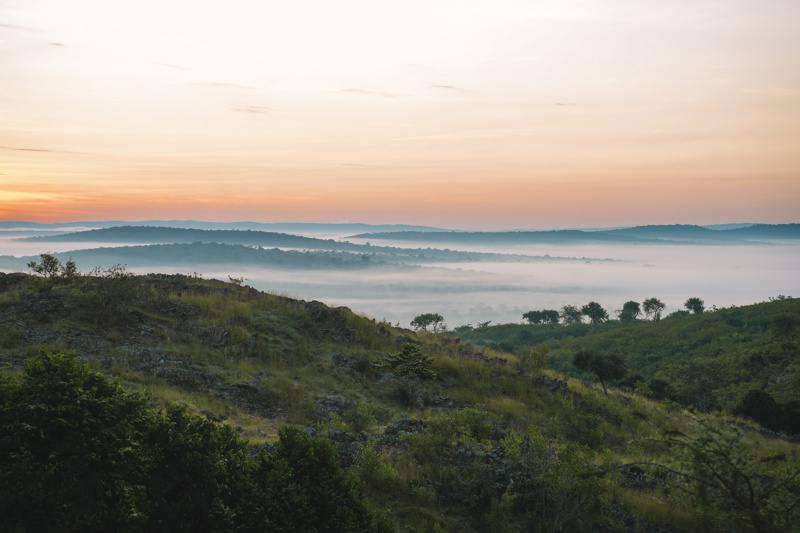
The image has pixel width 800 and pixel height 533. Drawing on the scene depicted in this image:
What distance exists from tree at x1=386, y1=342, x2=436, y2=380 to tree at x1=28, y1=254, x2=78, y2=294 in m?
11.8

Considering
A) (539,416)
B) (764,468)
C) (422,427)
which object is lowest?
(539,416)

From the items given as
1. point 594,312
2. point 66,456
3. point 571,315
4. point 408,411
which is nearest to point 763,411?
point 408,411

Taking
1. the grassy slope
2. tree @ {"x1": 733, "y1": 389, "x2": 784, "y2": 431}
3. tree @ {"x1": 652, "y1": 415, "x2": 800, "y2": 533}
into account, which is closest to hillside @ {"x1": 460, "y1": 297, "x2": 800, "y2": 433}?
the grassy slope

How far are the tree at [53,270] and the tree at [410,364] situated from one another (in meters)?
11.8

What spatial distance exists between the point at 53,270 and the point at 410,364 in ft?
42.8

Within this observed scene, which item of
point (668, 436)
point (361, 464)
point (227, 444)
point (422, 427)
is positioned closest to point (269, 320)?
point (422, 427)

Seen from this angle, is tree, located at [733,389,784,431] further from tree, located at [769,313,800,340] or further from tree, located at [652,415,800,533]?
tree, located at [652,415,800,533]

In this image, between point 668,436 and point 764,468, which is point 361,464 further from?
point 764,468

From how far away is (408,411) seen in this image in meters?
11.6

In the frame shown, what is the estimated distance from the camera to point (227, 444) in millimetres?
5000

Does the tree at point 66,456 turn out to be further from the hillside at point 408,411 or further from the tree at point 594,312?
the tree at point 594,312

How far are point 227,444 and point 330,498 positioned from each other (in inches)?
49.9

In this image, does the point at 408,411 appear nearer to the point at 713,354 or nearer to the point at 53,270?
the point at 53,270

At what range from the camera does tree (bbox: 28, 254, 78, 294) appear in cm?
1554
